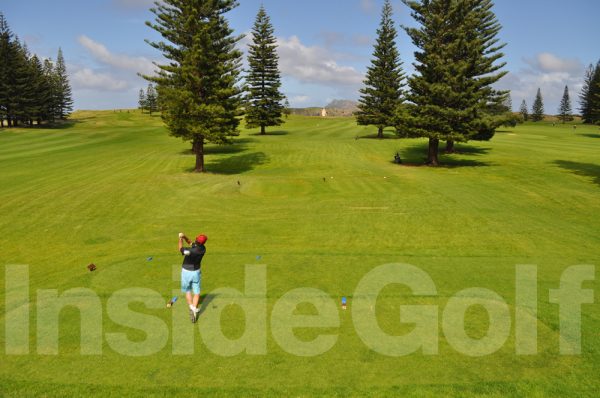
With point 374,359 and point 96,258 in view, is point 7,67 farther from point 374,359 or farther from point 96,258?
point 374,359

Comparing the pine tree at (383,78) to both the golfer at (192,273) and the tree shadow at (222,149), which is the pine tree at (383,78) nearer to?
the tree shadow at (222,149)

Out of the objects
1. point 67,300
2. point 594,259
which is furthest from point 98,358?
point 594,259

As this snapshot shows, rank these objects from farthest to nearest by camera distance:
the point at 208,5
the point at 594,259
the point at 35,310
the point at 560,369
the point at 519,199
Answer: the point at 208,5 → the point at 519,199 → the point at 594,259 → the point at 35,310 → the point at 560,369

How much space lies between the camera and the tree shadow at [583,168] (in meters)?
26.5

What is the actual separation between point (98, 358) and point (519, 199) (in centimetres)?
2180

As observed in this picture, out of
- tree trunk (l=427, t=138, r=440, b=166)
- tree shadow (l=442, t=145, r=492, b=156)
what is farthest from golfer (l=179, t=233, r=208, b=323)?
tree shadow (l=442, t=145, r=492, b=156)

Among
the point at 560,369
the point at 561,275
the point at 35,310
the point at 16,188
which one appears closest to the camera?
the point at 560,369

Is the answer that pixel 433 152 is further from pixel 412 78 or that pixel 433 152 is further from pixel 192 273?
pixel 192 273

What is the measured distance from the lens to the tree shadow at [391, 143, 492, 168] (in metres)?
34.2

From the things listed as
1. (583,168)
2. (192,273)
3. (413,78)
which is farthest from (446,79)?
(192,273)

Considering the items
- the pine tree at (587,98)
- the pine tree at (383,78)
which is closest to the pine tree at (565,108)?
the pine tree at (587,98)

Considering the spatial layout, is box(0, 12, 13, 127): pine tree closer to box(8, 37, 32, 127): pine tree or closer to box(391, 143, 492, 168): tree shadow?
box(8, 37, 32, 127): pine tree

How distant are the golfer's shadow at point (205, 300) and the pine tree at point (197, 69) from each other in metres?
19.5

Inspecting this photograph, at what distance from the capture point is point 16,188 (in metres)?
23.2
